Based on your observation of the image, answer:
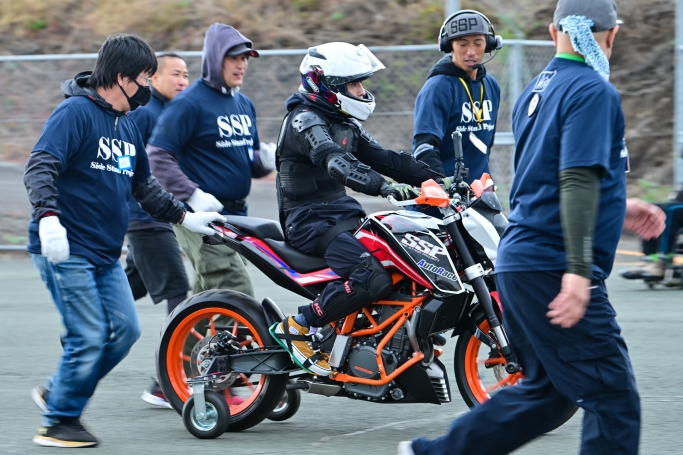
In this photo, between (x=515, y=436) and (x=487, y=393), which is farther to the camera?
(x=487, y=393)

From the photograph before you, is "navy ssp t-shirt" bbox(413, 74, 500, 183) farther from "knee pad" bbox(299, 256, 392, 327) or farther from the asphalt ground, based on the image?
"knee pad" bbox(299, 256, 392, 327)

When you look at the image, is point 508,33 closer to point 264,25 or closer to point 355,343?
point 264,25

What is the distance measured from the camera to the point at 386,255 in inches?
213

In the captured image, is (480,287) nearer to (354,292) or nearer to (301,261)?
(354,292)

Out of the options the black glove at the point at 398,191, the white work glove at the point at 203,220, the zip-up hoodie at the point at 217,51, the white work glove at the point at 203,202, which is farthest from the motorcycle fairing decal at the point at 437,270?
the zip-up hoodie at the point at 217,51

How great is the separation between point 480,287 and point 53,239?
202cm

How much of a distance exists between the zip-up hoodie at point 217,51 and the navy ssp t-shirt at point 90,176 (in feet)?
4.40

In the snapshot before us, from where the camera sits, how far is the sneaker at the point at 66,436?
17.3 ft

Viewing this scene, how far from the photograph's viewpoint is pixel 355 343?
18.0ft

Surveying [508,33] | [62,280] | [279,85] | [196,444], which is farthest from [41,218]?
[508,33]

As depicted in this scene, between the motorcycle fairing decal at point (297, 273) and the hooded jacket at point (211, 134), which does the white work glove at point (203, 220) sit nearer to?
the motorcycle fairing decal at point (297, 273)

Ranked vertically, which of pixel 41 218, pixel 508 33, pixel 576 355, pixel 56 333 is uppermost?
pixel 508 33

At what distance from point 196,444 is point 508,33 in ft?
38.4

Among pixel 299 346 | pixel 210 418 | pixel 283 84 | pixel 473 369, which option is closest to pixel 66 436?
pixel 210 418
